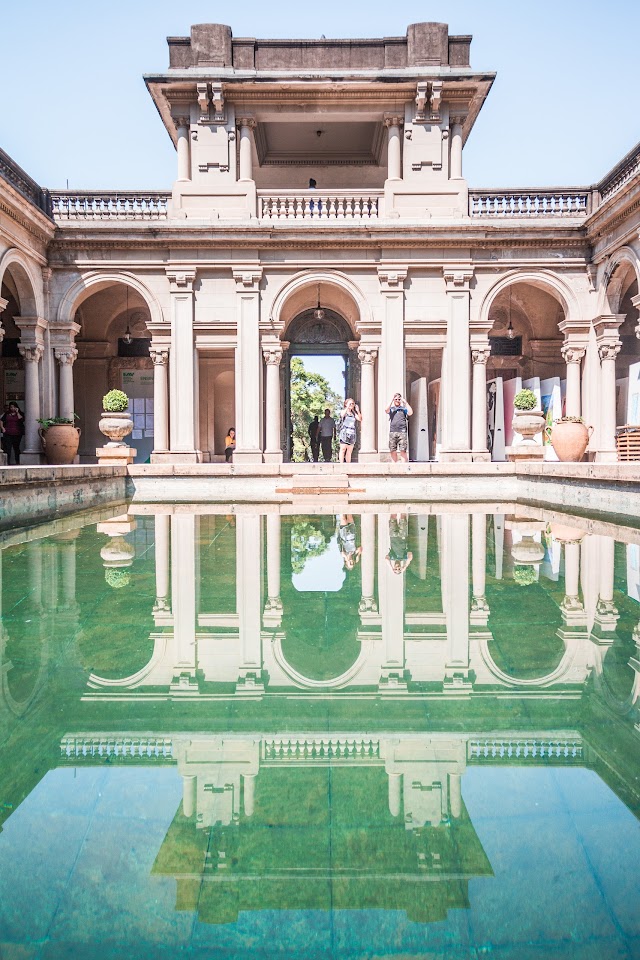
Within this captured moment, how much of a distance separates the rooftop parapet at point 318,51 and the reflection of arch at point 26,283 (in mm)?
5851

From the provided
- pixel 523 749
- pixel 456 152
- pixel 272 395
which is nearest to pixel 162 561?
pixel 523 749

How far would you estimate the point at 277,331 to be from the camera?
15.6 meters

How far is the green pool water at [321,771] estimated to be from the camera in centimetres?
136

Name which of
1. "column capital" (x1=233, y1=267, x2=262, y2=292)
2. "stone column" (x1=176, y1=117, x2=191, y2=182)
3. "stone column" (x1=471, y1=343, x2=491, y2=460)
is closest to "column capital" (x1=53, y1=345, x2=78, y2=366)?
"column capital" (x1=233, y1=267, x2=262, y2=292)

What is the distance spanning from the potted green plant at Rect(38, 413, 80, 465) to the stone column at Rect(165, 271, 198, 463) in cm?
223

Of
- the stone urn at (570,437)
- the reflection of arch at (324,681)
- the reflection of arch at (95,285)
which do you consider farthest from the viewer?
the reflection of arch at (95,285)

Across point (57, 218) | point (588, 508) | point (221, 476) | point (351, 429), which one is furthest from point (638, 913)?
point (57, 218)

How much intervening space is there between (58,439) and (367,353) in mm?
7398

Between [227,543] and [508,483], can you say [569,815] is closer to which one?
[227,543]

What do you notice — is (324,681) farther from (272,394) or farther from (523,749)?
(272,394)

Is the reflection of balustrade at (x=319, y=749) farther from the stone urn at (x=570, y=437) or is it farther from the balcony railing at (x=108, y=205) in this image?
the balcony railing at (x=108, y=205)

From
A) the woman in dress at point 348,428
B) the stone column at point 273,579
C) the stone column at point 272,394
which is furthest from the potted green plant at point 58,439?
the stone column at point 273,579

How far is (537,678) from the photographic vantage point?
2.60m

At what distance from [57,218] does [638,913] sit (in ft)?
56.3
